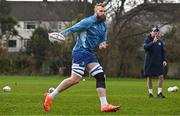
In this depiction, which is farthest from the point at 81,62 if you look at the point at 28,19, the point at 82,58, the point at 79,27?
the point at 28,19

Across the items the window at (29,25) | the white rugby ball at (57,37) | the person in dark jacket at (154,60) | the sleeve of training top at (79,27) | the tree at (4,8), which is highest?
the tree at (4,8)

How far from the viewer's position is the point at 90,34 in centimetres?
1157

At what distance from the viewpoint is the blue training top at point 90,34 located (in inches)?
451

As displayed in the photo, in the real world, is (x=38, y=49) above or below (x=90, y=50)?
above

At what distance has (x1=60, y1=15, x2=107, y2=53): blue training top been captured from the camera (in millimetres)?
11445

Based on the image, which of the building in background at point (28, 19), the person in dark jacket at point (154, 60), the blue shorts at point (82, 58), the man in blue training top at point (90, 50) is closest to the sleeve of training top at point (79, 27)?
the man in blue training top at point (90, 50)

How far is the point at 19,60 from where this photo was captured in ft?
197

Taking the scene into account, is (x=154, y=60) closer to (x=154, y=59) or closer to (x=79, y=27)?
(x=154, y=59)

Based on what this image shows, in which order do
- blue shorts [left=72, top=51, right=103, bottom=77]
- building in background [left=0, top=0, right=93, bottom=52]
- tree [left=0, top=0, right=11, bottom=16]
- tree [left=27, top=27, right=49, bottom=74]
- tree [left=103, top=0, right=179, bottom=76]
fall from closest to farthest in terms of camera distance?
1. blue shorts [left=72, top=51, right=103, bottom=77]
2. tree [left=103, top=0, right=179, bottom=76]
3. tree [left=27, top=27, right=49, bottom=74]
4. building in background [left=0, top=0, right=93, bottom=52]
5. tree [left=0, top=0, right=11, bottom=16]

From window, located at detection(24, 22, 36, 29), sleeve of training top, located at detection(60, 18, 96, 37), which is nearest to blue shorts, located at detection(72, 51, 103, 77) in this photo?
sleeve of training top, located at detection(60, 18, 96, 37)

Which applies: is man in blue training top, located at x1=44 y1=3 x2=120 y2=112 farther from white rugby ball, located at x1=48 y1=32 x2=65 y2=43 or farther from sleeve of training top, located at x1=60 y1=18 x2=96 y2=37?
white rugby ball, located at x1=48 y1=32 x2=65 y2=43

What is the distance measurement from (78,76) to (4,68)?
46593 millimetres

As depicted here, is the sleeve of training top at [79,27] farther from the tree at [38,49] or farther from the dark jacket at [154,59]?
the tree at [38,49]

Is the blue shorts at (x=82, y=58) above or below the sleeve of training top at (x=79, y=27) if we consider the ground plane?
below
